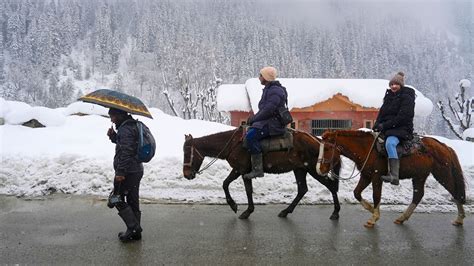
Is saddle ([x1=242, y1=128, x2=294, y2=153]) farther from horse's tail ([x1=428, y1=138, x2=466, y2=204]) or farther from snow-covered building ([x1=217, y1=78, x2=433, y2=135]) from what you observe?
snow-covered building ([x1=217, y1=78, x2=433, y2=135])

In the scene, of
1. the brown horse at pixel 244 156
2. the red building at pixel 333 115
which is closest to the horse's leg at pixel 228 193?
the brown horse at pixel 244 156

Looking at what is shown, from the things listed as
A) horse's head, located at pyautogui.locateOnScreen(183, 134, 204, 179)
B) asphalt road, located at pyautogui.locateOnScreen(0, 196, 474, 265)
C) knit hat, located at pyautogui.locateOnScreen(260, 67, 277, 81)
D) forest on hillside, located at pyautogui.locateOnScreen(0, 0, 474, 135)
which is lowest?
asphalt road, located at pyautogui.locateOnScreen(0, 196, 474, 265)

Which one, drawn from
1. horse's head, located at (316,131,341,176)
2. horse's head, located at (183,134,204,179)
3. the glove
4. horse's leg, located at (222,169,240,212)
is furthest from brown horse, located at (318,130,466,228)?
horse's head, located at (183,134,204,179)

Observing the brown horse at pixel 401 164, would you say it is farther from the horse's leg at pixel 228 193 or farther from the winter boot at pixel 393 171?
the horse's leg at pixel 228 193

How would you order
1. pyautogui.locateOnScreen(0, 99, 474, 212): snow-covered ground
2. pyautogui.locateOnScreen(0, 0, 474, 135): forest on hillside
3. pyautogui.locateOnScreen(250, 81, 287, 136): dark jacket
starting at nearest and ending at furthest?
pyautogui.locateOnScreen(250, 81, 287, 136): dark jacket → pyautogui.locateOnScreen(0, 99, 474, 212): snow-covered ground → pyautogui.locateOnScreen(0, 0, 474, 135): forest on hillside

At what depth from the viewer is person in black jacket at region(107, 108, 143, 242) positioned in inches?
211

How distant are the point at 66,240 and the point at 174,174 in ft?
12.1

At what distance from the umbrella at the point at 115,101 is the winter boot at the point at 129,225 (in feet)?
4.52

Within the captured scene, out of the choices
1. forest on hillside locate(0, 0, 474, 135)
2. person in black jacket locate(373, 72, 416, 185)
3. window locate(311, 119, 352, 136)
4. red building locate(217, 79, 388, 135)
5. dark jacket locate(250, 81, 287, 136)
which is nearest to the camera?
person in black jacket locate(373, 72, 416, 185)

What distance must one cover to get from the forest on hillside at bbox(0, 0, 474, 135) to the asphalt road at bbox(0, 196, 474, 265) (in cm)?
6827

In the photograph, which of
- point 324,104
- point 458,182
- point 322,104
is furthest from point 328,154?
point 324,104

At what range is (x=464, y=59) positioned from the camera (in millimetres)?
115750

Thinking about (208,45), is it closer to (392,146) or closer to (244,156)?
(244,156)

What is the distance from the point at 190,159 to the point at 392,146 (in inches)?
139
